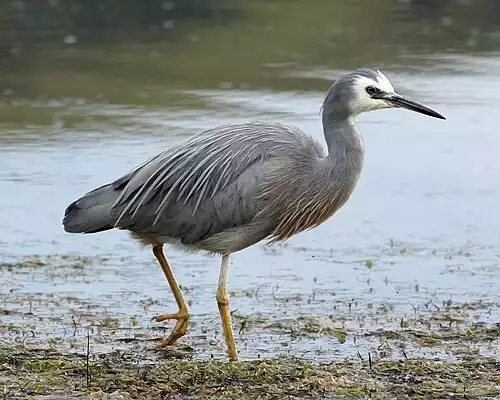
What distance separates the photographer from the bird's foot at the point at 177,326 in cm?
662

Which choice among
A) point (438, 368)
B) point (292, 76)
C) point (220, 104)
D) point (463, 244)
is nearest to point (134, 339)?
point (438, 368)

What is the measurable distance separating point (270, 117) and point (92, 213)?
16.8 feet

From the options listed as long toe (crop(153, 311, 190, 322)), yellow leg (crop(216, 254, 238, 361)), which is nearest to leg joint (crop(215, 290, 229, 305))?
yellow leg (crop(216, 254, 238, 361))

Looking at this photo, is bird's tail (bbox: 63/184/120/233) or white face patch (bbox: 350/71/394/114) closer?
white face patch (bbox: 350/71/394/114)

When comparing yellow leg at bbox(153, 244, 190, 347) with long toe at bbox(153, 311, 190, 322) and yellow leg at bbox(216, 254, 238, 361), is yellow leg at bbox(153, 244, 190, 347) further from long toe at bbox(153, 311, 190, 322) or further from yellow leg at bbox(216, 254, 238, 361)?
yellow leg at bbox(216, 254, 238, 361)

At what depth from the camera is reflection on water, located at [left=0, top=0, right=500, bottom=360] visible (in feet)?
27.1

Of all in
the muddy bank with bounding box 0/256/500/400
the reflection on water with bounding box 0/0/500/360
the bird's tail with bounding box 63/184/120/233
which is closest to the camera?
the muddy bank with bounding box 0/256/500/400

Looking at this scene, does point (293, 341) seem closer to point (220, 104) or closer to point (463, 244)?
point (463, 244)

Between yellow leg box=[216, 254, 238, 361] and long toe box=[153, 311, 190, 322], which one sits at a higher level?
yellow leg box=[216, 254, 238, 361]

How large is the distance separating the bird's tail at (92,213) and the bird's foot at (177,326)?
0.59 meters

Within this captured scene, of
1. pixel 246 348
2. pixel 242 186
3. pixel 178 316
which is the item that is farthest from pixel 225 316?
pixel 242 186

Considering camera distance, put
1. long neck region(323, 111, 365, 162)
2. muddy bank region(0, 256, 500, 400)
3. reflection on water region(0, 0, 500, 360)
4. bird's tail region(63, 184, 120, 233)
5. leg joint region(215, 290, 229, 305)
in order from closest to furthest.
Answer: muddy bank region(0, 256, 500, 400) → leg joint region(215, 290, 229, 305) → long neck region(323, 111, 365, 162) → bird's tail region(63, 184, 120, 233) → reflection on water region(0, 0, 500, 360)

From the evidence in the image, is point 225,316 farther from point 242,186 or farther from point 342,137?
point 342,137

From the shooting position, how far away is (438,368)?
19.2ft
